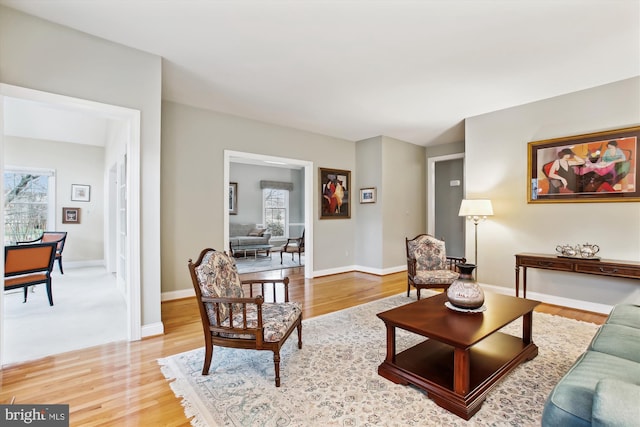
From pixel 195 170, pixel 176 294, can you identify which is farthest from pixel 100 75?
pixel 176 294

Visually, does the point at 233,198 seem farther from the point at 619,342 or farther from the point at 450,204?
the point at 619,342

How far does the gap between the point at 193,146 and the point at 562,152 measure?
4905 mm

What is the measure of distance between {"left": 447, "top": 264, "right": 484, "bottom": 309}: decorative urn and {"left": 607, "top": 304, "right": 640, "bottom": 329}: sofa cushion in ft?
2.60

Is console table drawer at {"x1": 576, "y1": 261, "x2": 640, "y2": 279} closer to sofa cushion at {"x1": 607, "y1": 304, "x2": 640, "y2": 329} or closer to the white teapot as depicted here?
the white teapot

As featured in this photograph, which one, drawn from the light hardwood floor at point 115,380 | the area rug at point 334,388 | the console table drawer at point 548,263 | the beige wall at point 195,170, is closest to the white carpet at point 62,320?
the light hardwood floor at point 115,380

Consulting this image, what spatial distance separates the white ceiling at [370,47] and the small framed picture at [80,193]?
4276 mm

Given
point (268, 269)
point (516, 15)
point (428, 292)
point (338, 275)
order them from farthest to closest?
point (268, 269) → point (338, 275) → point (428, 292) → point (516, 15)

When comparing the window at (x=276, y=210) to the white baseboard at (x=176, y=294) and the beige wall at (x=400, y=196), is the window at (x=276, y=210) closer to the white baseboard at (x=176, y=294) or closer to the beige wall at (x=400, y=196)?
the beige wall at (x=400, y=196)

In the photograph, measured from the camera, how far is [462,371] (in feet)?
5.78

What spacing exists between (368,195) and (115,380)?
483 cm

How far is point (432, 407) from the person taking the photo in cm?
182

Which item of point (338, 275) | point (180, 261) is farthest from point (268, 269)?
point (180, 261)

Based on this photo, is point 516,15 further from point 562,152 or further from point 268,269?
point 268,269

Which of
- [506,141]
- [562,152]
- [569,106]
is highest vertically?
[569,106]
